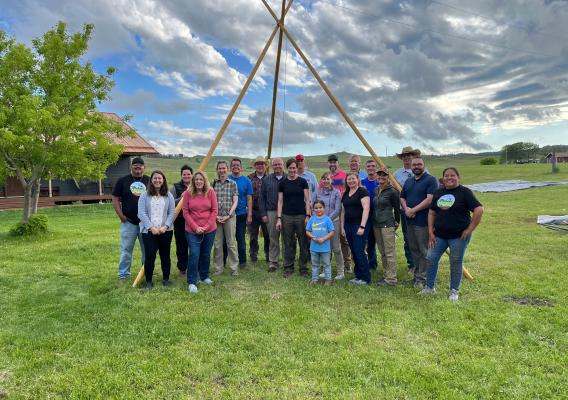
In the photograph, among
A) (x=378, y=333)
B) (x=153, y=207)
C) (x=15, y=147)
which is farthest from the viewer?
(x=15, y=147)

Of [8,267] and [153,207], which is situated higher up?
[153,207]

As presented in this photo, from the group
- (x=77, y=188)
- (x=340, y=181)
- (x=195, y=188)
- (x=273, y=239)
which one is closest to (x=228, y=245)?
(x=273, y=239)

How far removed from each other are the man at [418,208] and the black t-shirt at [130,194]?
12.9ft

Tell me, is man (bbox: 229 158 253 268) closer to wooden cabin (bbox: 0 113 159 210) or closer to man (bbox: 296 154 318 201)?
man (bbox: 296 154 318 201)

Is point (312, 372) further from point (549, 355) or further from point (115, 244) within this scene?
point (115, 244)

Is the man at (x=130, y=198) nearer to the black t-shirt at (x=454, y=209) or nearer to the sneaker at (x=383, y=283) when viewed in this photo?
the sneaker at (x=383, y=283)

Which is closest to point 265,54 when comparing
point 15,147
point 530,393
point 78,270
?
point 78,270

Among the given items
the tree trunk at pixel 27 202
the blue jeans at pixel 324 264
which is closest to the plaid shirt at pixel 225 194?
the blue jeans at pixel 324 264

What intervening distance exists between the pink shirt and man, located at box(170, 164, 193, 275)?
0.50 metres

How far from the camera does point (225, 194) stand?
6.68 m

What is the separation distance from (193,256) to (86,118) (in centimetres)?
864

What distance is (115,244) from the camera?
9.89 m

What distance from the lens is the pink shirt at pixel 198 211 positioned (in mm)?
5980

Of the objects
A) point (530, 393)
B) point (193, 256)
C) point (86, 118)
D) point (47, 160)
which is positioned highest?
point (86, 118)
